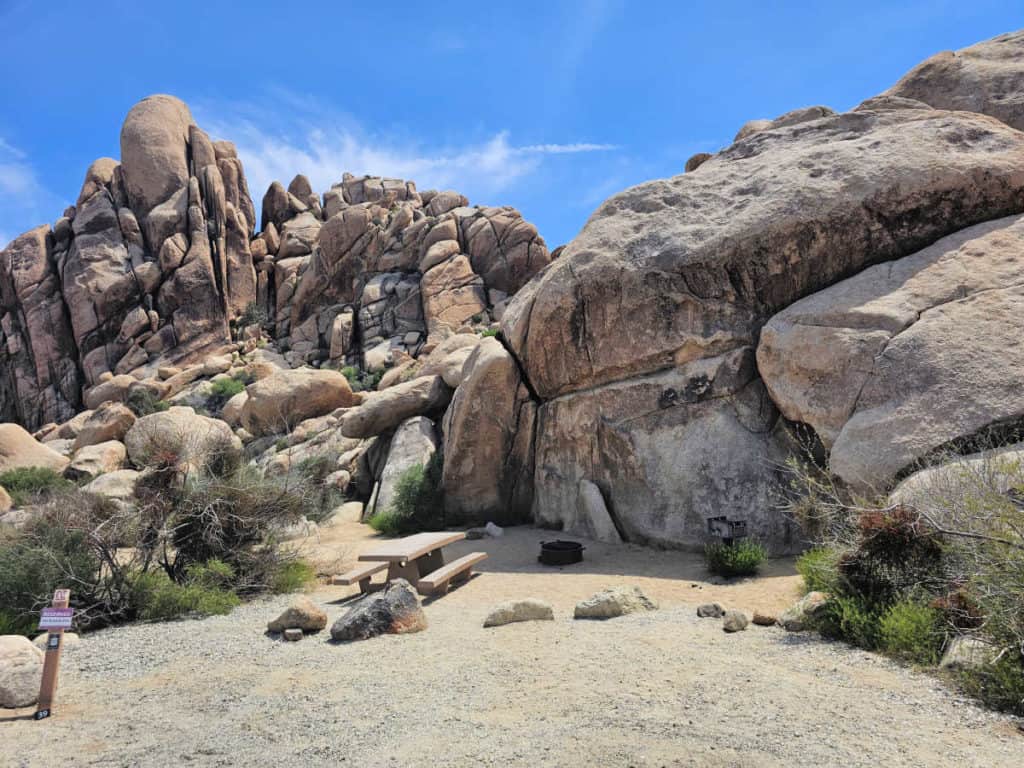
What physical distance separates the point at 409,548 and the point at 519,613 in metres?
2.59

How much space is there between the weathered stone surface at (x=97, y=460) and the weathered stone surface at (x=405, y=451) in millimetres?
10834

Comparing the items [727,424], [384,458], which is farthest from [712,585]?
[384,458]

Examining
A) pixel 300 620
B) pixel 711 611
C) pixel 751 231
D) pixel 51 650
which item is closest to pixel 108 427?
pixel 300 620

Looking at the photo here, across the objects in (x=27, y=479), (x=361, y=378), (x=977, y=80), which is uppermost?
(x=977, y=80)

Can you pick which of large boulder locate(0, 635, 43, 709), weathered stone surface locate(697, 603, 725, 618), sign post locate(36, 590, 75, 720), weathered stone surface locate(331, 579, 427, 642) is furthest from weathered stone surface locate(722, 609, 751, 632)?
large boulder locate(0, 635, 43, 709)

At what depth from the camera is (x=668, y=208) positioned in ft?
38.4

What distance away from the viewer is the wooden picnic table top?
28.5 ft

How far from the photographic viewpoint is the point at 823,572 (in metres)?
6.41

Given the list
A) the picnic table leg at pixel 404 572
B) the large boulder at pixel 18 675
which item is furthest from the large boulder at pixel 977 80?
the large boulder at pixel 18 675

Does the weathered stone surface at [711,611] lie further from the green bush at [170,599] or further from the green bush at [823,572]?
the green bush at [170,599]

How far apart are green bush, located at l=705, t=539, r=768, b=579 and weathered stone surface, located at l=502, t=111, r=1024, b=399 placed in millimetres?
3390

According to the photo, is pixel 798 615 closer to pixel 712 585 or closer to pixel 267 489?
pixel 712 585

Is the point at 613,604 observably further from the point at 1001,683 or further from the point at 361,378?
the point at 361,378

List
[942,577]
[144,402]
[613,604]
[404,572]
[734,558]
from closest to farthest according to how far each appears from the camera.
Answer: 1. [942,577]
2. [613,604]
3. [734,558]
4. [404,572]
5. [144,402]
